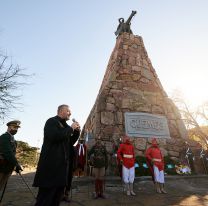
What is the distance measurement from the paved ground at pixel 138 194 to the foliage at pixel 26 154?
28.1ft

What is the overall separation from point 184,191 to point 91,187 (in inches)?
92.6

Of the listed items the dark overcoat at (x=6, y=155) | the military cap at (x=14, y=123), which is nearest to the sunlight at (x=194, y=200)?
the dark overcoat at (x=6, y=155)

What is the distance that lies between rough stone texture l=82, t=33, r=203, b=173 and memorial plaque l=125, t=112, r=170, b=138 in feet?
0.64

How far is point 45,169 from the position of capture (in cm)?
234

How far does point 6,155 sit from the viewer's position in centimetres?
348

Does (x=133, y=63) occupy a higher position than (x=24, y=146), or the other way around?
(x=133, y=63)

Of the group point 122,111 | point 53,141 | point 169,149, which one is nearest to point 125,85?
point 122,111

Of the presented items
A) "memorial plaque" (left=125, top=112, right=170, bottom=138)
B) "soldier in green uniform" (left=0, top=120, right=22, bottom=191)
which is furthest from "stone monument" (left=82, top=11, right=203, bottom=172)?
"soldier in green uniform" (left=0, top=120, right=22, bottom=191)

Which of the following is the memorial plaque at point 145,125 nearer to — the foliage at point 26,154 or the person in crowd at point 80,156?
the person in crowd at point 80,156

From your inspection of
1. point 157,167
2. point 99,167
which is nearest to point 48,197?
point 99,167

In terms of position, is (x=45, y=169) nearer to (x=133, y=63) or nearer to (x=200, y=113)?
(x=133, y=63)

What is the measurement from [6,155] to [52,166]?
1.55 m

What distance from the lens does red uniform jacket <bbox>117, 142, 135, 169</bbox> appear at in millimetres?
5332

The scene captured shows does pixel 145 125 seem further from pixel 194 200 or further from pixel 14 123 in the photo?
pixel 14 123
